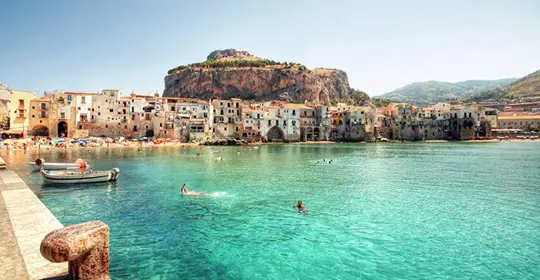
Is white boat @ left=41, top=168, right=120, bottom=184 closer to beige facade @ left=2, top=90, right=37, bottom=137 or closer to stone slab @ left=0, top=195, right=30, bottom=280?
stone slab @ left=0, top=195, right=30, bottom=280

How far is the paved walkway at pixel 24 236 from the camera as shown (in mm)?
6211

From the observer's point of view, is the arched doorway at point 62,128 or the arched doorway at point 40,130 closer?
the arched doorway at point 40,130

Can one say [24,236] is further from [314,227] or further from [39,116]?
[39,116]

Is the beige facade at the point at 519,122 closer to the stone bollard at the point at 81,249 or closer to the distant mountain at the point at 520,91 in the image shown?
the distant mountain at the point at 520,91

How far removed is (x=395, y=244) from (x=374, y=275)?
293 cm

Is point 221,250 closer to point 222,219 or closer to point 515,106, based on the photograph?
point 222,219

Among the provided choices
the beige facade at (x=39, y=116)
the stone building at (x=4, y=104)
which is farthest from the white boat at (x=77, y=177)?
the stone building at (x=4, y=104)

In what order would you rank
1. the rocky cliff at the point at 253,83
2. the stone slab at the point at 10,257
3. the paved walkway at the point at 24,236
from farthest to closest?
the rocky cliff at the point at 253,83, the paved walkway at the point at 24,236, the stone slab at the point at 10,257

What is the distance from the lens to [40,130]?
220ft

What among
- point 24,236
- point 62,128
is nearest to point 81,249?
point 24,236

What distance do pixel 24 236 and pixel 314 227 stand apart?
10407mm

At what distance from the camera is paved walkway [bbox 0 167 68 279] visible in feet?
20.4

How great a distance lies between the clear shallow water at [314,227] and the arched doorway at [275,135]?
61827mm

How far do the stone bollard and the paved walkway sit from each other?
1.19m
